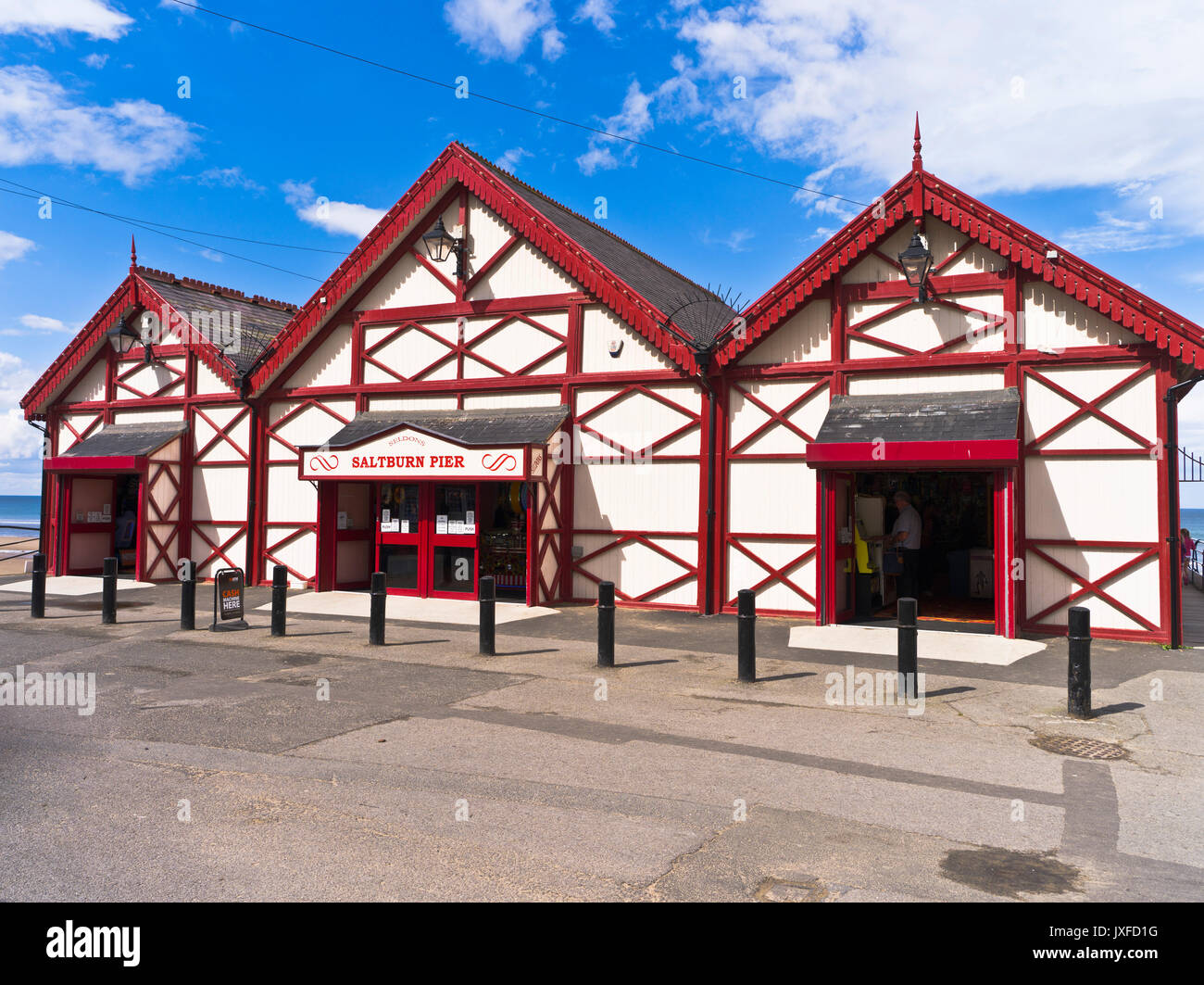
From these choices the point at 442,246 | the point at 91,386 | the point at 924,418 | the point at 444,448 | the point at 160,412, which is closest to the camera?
the point at 924,418

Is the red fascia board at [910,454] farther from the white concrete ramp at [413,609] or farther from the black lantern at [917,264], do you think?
the white concrete ramp at [413,609]

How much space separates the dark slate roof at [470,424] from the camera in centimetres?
1532

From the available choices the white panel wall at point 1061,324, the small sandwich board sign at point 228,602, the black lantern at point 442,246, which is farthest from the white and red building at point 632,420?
the small sandwich board sign at point 228,602

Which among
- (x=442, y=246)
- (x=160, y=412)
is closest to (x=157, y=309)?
(x=160, y=412)

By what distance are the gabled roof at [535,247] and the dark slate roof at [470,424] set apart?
216 cm

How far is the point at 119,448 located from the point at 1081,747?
19213 millimetres

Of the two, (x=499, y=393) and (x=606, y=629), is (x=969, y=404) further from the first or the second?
(x=499, y=393)

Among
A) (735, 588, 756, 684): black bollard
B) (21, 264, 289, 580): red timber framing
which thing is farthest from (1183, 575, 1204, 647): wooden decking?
(21, 264, 289, 580): red timber framing

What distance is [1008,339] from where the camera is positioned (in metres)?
13.1

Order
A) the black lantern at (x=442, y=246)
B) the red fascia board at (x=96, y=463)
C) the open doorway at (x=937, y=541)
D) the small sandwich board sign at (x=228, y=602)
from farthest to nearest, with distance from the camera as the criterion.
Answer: the red fascia board at (x=96, y=463) → the black lantern at (x=442, y=246) → the open doorway at (x=937, y=541) → the small sandwich board sign at (x=228, y=602)

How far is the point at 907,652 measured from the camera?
29.3 ft

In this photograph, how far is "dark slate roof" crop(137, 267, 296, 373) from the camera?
20594mm
